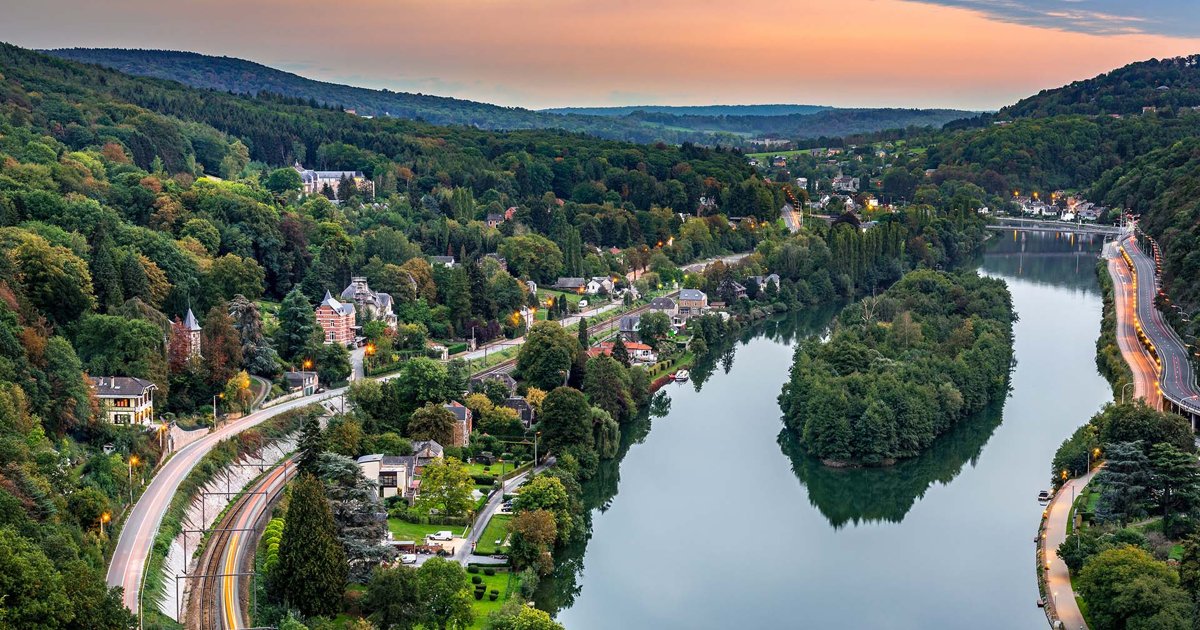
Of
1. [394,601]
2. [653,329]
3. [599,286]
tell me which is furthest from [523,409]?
[599,286]

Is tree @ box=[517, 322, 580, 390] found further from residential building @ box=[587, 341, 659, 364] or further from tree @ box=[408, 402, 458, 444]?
tree @ box=[408, 402, 458, 444]

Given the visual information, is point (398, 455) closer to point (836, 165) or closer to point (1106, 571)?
point (1106, 571)

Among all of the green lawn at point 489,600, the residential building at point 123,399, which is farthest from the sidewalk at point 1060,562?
the residential building at point 123,399

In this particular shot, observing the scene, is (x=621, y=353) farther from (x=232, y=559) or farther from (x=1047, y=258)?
(x=1047, y=258)

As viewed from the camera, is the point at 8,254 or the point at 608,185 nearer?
the point at 8,254

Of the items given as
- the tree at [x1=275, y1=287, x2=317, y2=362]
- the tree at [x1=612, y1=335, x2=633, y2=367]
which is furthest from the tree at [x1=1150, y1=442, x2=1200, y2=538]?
the tree at [x1=275, y1=287, x2=317, y2=362]

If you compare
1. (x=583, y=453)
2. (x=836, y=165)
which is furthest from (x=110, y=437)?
(x=836, y=165)
